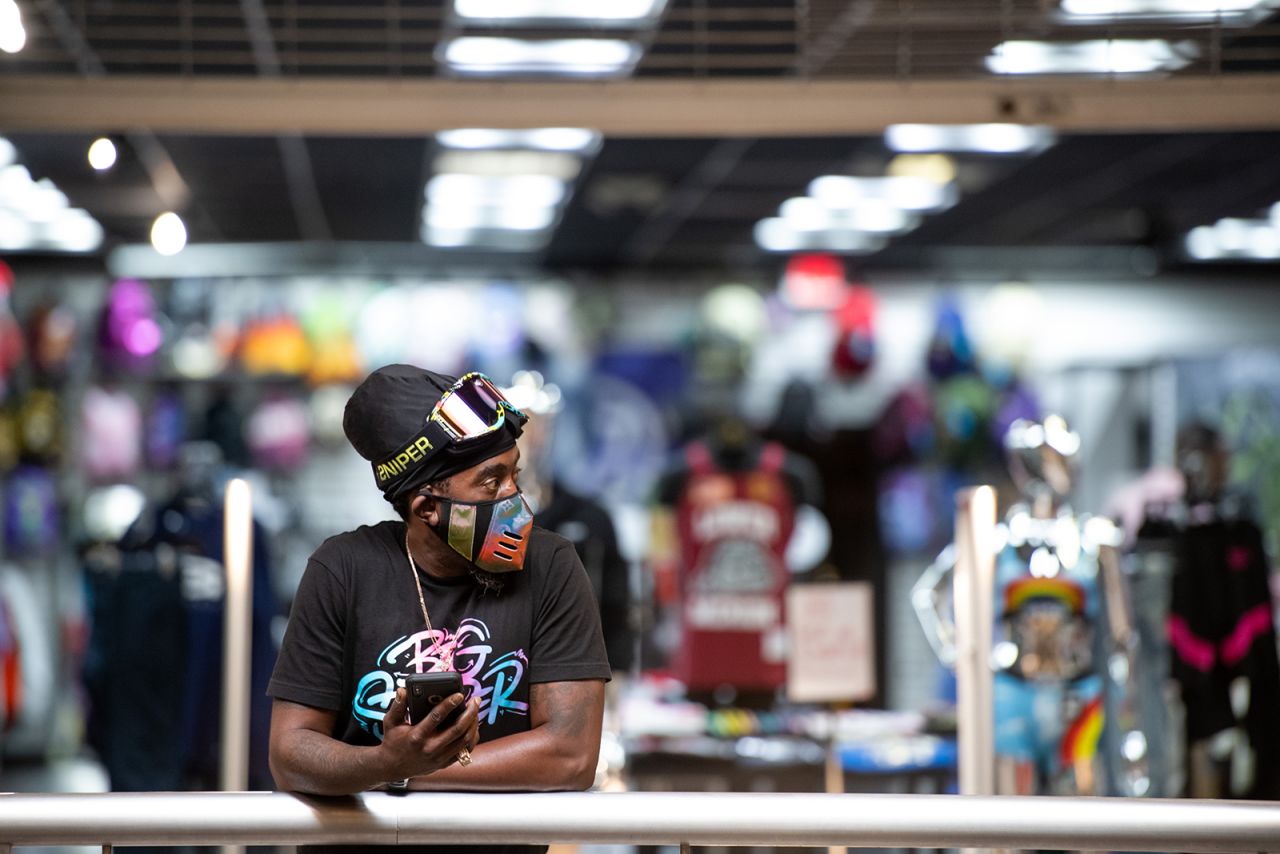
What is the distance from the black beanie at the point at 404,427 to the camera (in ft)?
7.29

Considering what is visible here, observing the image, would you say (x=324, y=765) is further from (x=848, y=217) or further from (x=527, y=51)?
(x=848, y=217)

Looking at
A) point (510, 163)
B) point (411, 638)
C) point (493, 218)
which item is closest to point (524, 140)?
point (510, 163)

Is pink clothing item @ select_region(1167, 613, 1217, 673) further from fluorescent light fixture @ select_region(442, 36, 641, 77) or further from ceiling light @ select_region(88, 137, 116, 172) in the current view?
ceiling light @ select_region(88, 137, 116, 172)

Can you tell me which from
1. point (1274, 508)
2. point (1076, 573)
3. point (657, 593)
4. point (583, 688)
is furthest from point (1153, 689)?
point (583, 688)

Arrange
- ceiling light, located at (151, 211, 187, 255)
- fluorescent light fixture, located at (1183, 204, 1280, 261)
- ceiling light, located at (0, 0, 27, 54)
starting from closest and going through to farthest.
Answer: ceiling light, located at (0, 0, 27, 54), ceiling light, located at (151, 211, 187, 255), fluorescent light fixture, located at (1183, 204, 1280, 261)

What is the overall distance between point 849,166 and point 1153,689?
2.82 metres

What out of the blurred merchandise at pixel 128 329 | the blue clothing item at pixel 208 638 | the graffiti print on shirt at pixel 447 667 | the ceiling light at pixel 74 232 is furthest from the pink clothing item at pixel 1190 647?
the blurred merchandise at pixel 128 329

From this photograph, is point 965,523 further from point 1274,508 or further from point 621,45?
point 1274,508

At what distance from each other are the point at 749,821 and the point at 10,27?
3030 millimetres

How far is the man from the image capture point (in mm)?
2164

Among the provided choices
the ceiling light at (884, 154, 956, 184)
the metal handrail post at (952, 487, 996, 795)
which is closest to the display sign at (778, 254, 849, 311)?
the ceiling light at (884, 154, 956, 184)

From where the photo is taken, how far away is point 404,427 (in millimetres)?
2227

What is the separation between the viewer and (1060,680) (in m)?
5.05

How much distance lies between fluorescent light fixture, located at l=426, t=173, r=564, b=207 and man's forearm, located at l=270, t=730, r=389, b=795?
5813 millimetres
